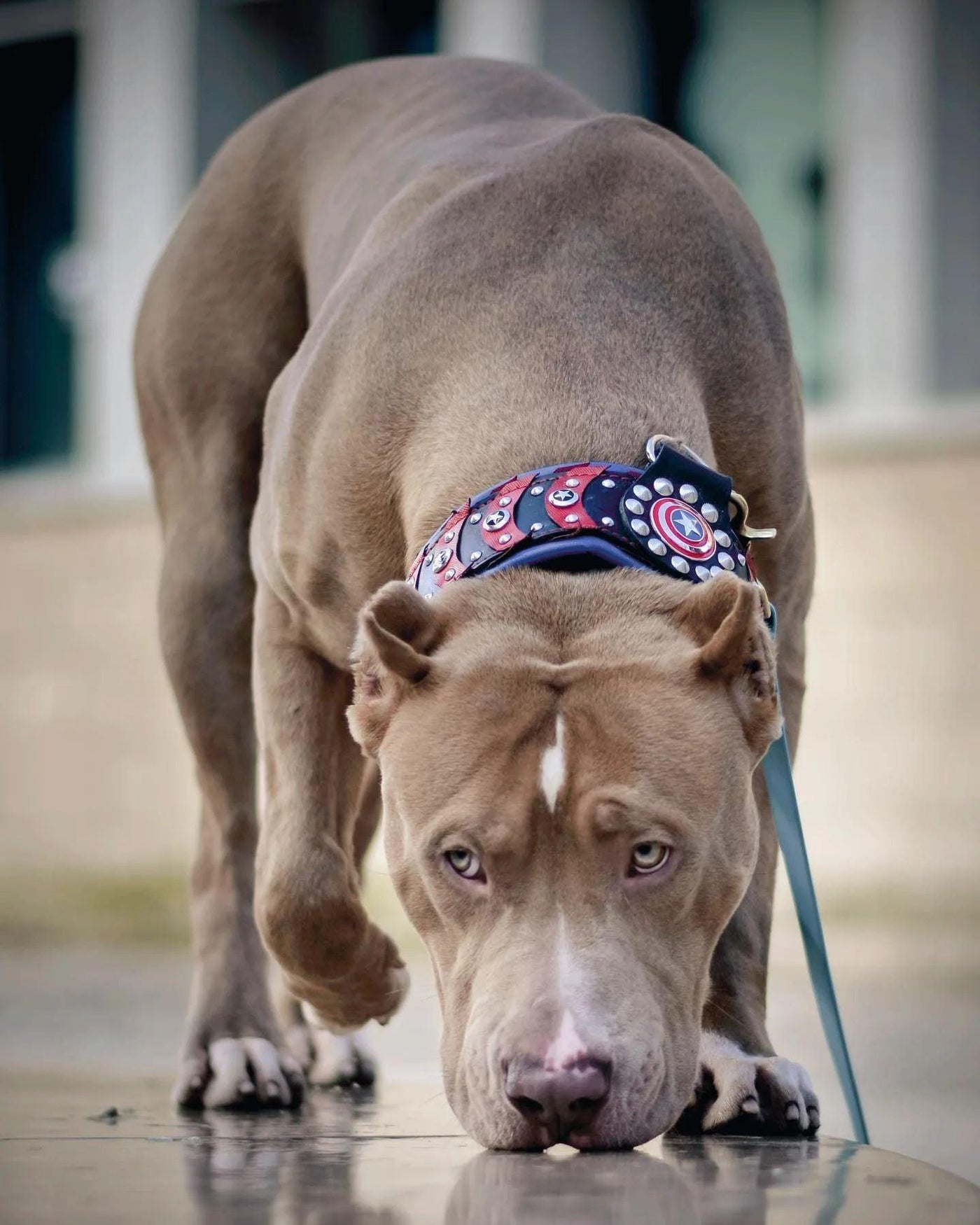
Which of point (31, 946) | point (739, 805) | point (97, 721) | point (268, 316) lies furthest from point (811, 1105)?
point (97, 721)

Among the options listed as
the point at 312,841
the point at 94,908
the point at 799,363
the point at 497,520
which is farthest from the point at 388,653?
the point at 94,908

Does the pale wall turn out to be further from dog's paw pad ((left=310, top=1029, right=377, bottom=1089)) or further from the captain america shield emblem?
the captain america shield emblem

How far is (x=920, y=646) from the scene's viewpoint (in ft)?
34.7

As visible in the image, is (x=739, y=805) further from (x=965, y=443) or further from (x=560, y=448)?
(x=965, y=443)

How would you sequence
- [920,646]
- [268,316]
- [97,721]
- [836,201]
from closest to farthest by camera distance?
1. [268,316]
2. [920,646]
3. [836,201]
4. [97,721]

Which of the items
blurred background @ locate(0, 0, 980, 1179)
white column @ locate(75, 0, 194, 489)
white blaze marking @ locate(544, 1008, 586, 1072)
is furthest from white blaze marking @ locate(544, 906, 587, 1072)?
white column @ locate(75, 0, 194, 489)

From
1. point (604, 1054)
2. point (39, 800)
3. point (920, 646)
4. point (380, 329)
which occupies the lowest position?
point (39, 800)

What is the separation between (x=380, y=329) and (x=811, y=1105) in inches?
56.0

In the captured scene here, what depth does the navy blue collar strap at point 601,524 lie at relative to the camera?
2863mm

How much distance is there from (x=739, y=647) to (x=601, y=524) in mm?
260

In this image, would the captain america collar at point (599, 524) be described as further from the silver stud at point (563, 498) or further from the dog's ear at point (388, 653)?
the dog's ear at point (388, 653)

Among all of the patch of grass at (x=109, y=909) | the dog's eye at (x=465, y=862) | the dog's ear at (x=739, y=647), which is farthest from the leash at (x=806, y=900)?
the patch of grass at (x=109, y=909)

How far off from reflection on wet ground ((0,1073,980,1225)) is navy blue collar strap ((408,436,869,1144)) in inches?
27.8

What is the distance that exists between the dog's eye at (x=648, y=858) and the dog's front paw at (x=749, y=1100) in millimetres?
623
